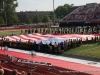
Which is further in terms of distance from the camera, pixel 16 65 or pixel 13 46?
pixel 13 46

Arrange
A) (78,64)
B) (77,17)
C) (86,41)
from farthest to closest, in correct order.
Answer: (77,17) → (86,41) → (78,64)

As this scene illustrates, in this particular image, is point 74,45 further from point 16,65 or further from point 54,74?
point 54,74

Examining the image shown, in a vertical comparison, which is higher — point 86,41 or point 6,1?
point 6,1

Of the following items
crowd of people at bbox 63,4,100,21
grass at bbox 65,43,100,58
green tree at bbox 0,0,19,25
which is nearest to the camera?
grass at bbox 65,43,100,58

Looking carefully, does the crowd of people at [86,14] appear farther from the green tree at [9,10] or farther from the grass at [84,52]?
the grass at [84,52]

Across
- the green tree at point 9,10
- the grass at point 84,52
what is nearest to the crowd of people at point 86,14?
the green tree at point 9,10

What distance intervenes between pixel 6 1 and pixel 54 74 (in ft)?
255

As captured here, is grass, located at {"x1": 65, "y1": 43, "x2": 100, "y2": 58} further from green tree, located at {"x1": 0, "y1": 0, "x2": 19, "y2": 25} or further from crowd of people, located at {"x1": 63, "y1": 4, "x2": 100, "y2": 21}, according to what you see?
green tree, located at {"x1": 0, "y1": 0, "x2": 19, "y2": 25}

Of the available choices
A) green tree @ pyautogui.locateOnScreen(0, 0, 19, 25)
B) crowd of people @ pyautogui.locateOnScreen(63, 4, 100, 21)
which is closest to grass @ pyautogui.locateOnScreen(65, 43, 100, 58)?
crowd of people @ pyautogui.locateOnScreen(63, 4, 100, 21)

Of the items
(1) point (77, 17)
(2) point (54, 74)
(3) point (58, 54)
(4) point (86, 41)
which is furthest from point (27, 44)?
(1) point (77, 17)

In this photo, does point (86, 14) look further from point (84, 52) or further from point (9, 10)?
point (84, 52)

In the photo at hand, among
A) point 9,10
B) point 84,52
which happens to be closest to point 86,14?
point 9,10

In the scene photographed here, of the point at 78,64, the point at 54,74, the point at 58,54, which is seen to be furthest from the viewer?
the point at 58,54

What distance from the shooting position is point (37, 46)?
24.0 meters
